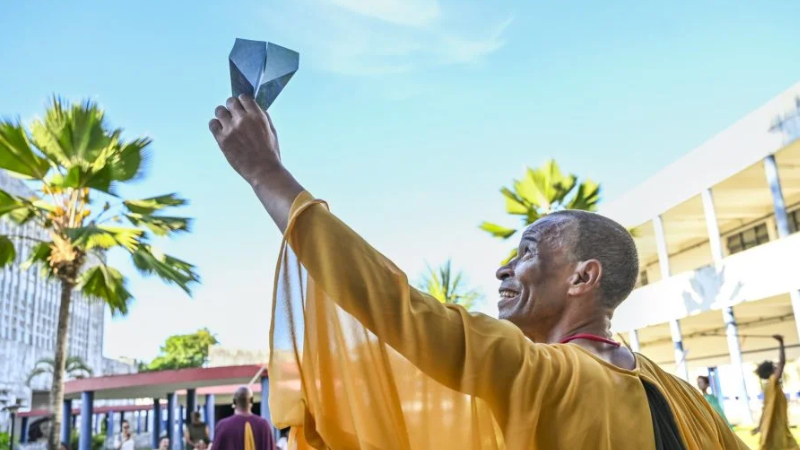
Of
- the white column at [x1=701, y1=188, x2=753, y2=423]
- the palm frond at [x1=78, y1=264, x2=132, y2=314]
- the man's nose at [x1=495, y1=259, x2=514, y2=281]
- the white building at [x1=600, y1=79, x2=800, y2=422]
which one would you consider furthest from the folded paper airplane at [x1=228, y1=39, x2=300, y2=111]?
the white column at [x1=701, y1=188, x2=753, y2=423]

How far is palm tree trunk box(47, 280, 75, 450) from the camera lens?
13.3m

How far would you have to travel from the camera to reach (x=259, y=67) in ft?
4.26

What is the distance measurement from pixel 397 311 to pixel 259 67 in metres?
0.51

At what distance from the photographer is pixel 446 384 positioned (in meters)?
1.18

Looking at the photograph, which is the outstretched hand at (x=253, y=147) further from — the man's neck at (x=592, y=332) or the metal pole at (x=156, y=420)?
the metal pole at (x=156, y=420)

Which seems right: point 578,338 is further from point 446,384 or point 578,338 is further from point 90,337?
point 90,337

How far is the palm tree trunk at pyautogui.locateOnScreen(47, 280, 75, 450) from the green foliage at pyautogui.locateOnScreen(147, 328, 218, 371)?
59.2m

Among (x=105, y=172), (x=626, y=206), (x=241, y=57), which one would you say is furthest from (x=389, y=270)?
(x=626, y=206)

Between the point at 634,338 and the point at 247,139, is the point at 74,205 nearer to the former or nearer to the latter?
the point at 247,139

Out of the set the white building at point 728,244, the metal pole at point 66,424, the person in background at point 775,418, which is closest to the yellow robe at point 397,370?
the person in background at point 775,418

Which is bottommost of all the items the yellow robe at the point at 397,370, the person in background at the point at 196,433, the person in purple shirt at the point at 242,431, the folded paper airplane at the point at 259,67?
the person in background at the point at 196,433

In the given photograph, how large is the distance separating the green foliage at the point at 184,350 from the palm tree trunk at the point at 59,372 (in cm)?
5920

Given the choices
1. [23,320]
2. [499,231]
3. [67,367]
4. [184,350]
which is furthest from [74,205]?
[184,350]

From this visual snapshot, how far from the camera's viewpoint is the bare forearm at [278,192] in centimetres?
120
